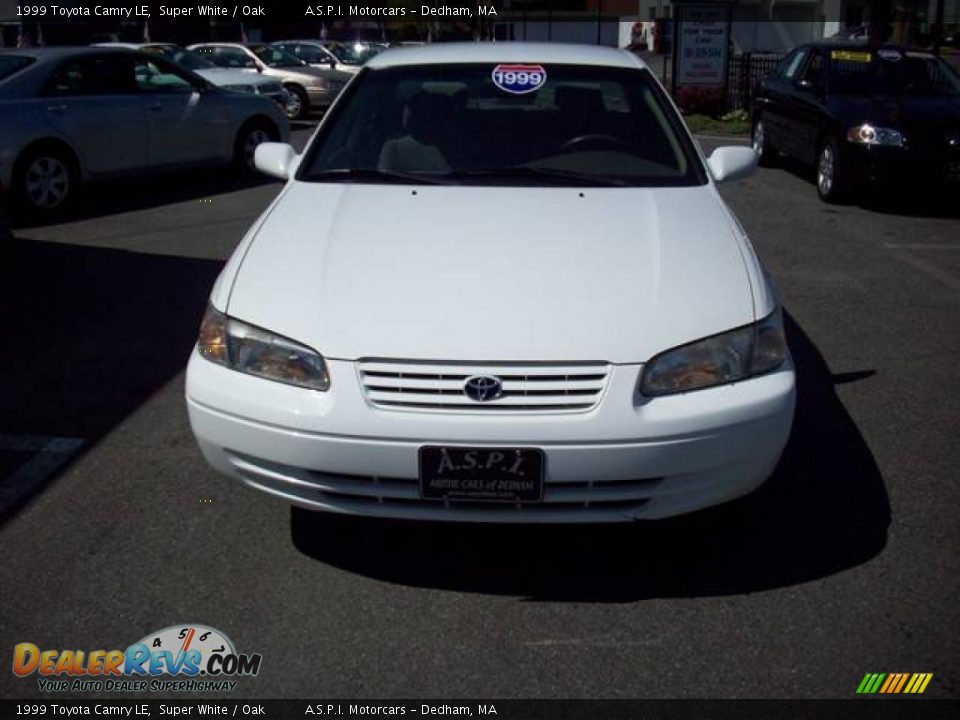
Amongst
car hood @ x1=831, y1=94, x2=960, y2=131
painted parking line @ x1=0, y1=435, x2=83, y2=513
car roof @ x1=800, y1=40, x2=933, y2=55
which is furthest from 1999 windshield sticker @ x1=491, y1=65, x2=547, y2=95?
car roof @ x1=800, y1=40, x2=933, y2=55

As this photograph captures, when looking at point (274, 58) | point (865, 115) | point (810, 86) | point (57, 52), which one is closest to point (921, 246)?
point (865, 115)

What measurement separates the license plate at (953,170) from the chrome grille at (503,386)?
7509 millimetres

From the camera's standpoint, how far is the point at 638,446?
2.83 meters

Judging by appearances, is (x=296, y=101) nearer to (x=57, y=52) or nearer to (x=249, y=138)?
(x=249, y=138)

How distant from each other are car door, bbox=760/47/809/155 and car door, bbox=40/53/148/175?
6731 mm

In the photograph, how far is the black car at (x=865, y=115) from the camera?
359 inches

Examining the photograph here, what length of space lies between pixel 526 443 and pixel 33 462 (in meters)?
2.35

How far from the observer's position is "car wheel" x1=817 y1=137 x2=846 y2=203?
9586 mm

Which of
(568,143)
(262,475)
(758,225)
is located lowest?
(758,225)

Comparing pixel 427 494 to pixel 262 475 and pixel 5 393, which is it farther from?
pixel 5 393

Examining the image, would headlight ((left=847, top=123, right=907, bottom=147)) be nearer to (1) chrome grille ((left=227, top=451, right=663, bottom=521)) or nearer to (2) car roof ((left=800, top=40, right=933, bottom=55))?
(2) car roof ((left=800, top=40, right=933, bottom=55))

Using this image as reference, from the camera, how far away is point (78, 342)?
5641 mm

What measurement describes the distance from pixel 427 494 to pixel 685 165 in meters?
2.05

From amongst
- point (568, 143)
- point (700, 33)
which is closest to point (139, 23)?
point (700, 33)
